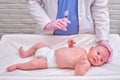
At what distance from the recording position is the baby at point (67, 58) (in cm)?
101

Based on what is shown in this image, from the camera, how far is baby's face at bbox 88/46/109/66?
3.46ft

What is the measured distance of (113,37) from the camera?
1.27 metres

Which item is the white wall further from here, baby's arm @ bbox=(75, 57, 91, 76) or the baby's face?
baby's arm @ bbox=(75, 57, 91, 76)

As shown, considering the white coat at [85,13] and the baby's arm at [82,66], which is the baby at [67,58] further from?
the white coat at [85,13]

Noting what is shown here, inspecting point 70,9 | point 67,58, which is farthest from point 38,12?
point 67,58

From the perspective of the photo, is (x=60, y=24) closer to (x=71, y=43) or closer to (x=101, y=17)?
(x=71, y=43)

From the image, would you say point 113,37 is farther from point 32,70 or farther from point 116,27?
point 116,27

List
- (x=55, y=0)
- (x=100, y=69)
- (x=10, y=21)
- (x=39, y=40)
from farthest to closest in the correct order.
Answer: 1. (x=10, y=21)
2. (x=39, y=40)
3. (x=55, y=0)
4. (x=100, y=69)

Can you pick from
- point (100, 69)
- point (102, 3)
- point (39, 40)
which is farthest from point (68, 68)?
point (102, 3)

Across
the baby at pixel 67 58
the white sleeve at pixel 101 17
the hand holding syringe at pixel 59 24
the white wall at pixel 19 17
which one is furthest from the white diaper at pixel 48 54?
the white wall at pixel 19 17

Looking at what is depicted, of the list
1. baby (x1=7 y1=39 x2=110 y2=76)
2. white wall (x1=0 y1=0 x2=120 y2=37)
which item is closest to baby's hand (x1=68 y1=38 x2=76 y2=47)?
baby (x1=7 y1=39 x2=110 y2=76)

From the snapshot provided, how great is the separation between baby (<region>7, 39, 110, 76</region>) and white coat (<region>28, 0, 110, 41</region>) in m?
0.11

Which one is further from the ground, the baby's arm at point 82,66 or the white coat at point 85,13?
the white coat at point 85,13

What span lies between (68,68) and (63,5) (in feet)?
1.05
